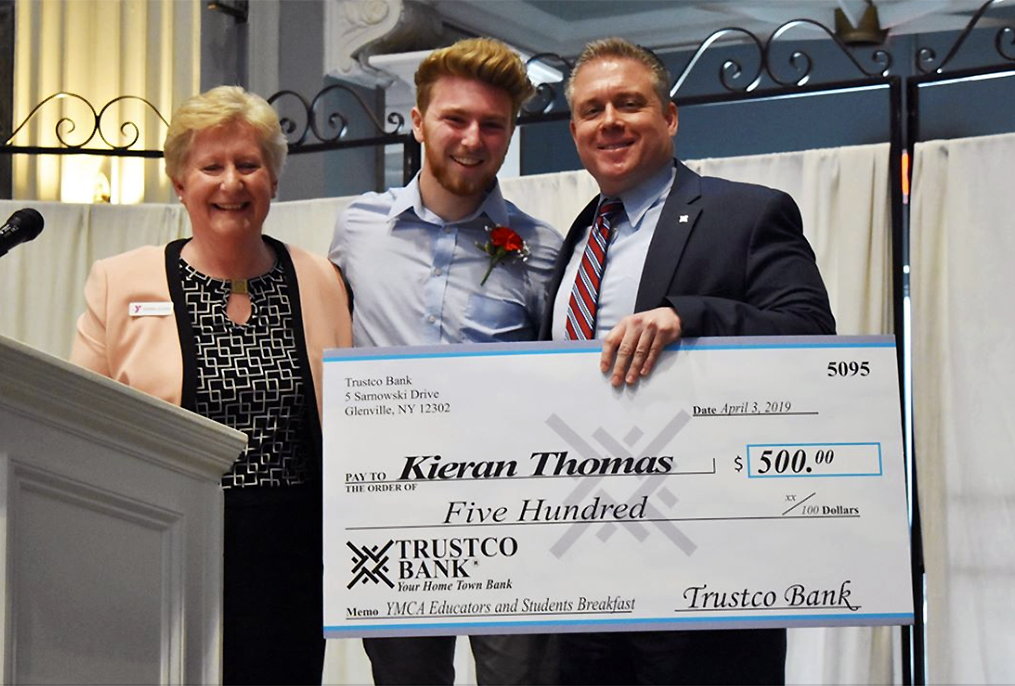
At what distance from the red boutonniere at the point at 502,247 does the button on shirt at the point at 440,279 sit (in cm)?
2

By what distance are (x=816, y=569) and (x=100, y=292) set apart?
4.92ft

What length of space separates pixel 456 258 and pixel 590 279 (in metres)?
0.39

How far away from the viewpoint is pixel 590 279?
9.46ft

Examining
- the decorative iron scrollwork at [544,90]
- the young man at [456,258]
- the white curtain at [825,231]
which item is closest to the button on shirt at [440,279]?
the young man at [456,258]

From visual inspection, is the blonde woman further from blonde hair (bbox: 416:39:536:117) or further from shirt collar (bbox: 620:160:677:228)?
shirt collar (bbox: 620:160:677:228)

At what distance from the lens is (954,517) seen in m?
4.82

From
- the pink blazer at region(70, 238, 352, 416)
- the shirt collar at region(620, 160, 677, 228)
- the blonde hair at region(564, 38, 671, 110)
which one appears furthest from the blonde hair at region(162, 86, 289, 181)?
the shirt collar at region(620, 160, 677, 228)

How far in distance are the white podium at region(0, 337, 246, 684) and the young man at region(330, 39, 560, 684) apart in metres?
0.70

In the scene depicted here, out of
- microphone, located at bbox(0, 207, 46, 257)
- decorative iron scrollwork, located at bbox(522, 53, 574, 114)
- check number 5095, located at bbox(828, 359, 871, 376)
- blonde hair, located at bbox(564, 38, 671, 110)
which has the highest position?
decorative iron scrollwork, located at bbox(522, 53, 574, 114)

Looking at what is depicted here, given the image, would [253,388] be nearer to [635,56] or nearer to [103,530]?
[103,530]

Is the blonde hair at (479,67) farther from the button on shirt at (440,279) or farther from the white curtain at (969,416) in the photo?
the white curtain at (969,416)

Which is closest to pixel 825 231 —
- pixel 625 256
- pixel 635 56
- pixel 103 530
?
pixel 635 56

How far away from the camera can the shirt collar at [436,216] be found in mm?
3193

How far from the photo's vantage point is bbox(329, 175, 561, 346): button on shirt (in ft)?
10.3
